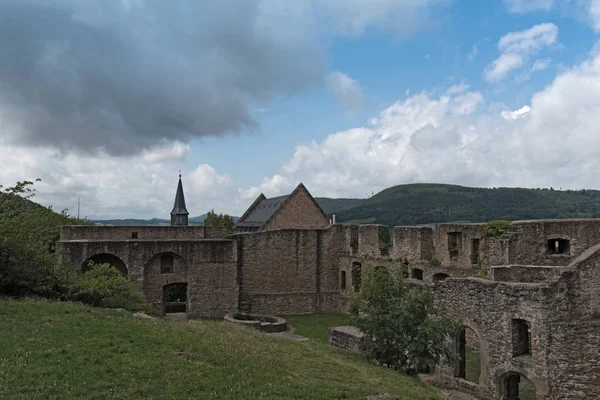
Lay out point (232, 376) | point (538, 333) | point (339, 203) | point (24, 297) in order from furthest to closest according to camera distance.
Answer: point (339, 203) → point (24, 297) → point (538, 333) → point (232, 376)

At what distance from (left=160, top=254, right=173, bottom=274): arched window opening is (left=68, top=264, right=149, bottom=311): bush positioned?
6645 millimetres

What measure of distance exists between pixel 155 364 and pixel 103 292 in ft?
35.1

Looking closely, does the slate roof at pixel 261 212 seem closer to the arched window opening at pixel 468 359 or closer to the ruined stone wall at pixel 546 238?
the arched window opening at pixel 468 359

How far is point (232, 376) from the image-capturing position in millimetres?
11422

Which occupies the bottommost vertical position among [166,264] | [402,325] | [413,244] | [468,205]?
[402,325]

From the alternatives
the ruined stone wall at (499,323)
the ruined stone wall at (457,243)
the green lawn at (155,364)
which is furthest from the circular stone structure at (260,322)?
the ruined stone wall at (499,323)

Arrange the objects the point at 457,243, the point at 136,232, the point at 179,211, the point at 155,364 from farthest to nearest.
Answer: the point at 179,211 → the point at 136,232 → the point at 457,243 → the point at 155,364

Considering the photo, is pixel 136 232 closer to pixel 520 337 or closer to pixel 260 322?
pixel 260 322

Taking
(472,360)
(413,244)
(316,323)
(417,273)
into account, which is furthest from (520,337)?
(316,323)

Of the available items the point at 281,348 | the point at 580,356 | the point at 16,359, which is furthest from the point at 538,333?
the point at 16,359

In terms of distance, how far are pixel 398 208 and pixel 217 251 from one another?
330ft

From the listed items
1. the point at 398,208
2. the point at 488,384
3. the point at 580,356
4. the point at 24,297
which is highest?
the point at 398,208

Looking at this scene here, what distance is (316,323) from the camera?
3038cm

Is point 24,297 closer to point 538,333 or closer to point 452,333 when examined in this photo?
point 452,333
